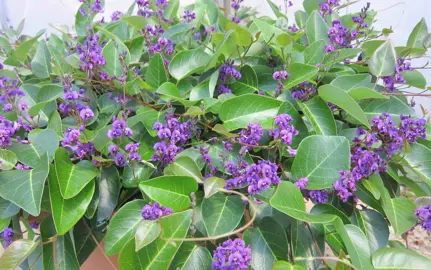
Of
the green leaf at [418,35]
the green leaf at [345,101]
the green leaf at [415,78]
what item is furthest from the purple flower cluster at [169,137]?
the green leaf at [418,35]

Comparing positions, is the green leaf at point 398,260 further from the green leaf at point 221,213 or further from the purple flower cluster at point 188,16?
the purple flower cluster at point 188,16

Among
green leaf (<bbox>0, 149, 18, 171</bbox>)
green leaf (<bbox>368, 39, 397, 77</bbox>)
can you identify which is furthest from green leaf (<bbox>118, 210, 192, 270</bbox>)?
green leaf (<bbox>368, 39, 397, 77</bbox>)

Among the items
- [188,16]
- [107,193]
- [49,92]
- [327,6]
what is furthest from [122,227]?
[327,6]

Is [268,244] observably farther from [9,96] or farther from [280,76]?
[9,96]

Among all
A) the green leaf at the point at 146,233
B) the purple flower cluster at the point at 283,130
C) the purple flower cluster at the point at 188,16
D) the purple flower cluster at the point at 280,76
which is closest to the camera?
the green leaf at the point at 146,233

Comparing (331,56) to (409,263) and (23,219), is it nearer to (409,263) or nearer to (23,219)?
(409,263)

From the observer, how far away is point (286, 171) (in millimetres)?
603

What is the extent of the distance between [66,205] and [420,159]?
1.80ft

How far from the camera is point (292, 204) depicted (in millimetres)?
479

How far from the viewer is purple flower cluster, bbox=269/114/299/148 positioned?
20.8 inches

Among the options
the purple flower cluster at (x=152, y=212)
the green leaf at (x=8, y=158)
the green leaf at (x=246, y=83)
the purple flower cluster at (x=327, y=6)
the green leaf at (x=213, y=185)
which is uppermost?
the purple flower cluster at (x=327, y=6)

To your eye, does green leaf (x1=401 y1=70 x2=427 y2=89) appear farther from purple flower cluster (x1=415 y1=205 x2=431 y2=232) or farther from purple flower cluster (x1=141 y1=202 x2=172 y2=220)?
purple flower cluster (x1=141 y1=202 x2=172 y2=220)

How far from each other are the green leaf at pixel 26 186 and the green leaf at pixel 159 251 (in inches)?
4.7

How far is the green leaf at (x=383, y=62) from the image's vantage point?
688 millimetres
